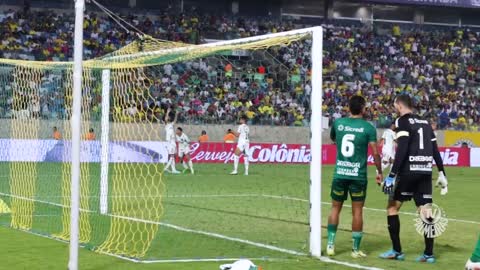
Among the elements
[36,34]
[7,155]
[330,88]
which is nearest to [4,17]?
[36,34]

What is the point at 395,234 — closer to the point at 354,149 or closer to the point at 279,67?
the point at 354,149

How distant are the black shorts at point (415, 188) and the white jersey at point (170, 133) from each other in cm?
1746

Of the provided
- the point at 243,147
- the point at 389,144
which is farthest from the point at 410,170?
the point at 243,147

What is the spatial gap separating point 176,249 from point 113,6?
36.6m

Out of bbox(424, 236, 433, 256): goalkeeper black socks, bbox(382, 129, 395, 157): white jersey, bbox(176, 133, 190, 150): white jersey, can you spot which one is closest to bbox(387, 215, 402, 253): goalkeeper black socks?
bbox(424, 236, 433, 256): goalkeeper black socks

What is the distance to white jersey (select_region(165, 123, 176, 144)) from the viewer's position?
92.9 feet

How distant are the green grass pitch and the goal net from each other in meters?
0.06

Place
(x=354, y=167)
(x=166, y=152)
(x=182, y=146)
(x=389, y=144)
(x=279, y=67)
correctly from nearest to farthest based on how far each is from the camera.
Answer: (x=354, y=167) → (x=389, y=144) → (x=279, y=67) → (x=182, y=146) → (x=166, y=152)

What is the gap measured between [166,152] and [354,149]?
2116cm

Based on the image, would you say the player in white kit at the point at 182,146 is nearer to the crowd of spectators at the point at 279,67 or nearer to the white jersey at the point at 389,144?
the crowd of spectators at the point at 279,67

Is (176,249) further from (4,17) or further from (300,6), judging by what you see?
(300,6)

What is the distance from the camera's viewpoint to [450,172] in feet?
121

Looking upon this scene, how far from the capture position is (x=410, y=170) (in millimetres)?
11188

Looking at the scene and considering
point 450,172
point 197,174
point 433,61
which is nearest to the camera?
point 197,174
